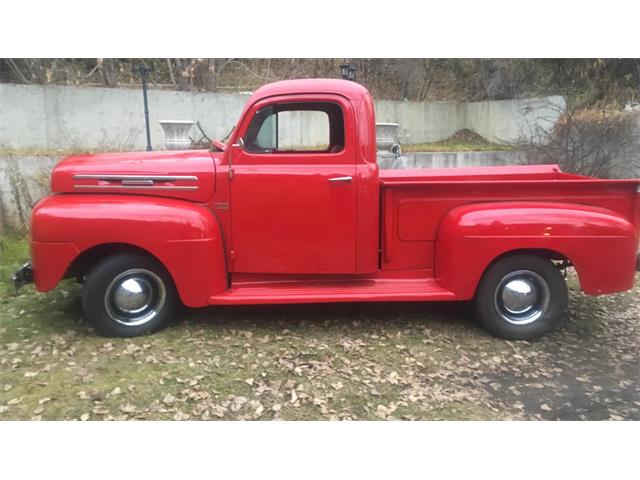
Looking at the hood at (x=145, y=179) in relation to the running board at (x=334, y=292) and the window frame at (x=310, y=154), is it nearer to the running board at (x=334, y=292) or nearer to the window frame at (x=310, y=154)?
the window frame at (x=310, y=154)

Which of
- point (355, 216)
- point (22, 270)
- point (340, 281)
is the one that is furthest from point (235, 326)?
point (22, 270)

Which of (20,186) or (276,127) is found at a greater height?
(276,127)

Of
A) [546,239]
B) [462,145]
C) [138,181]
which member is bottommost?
[546,239]

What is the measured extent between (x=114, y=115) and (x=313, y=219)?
7.99 m

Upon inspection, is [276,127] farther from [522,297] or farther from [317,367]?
[522,297]

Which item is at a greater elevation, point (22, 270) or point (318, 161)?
point (318, 161)

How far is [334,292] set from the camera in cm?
417

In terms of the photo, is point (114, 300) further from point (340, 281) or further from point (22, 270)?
point (340, 281)

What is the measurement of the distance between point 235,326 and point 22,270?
188 centimetres

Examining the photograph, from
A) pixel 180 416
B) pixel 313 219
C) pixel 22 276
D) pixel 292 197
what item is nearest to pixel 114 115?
pixel 22 276

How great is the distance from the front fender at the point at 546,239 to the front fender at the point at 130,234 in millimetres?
2088

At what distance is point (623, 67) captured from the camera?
1099 centimetres

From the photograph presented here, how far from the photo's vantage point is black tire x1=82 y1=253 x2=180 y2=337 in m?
4.00

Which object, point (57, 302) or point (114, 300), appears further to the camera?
point (57, 302)
